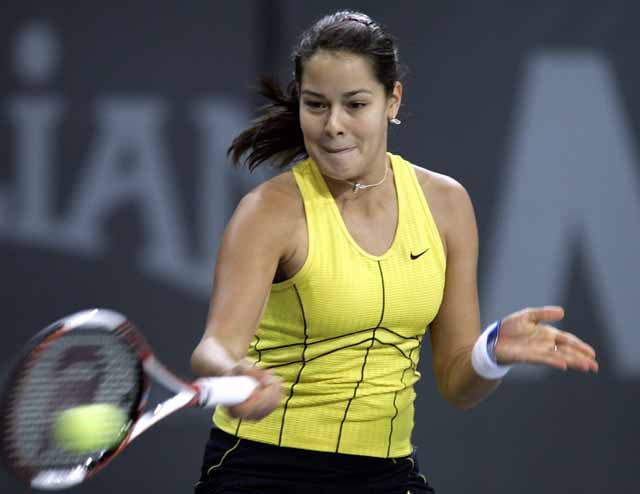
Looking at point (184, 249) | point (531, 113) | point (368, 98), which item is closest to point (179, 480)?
point (184, 249)

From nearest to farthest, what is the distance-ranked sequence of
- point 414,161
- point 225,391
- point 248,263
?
point 225,391 < point 248,263 < point 414,161

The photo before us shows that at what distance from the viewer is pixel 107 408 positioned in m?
2.17

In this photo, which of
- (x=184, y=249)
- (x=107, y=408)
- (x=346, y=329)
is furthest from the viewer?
(x=184, y=249)

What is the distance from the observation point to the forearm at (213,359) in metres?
2.27

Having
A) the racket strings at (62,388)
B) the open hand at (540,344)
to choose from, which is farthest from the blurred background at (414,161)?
the racket strings at (62,388)

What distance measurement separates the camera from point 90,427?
2.14m

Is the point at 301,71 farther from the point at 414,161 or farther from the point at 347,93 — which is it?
the point at 414,161

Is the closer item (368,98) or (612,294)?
(368,98)

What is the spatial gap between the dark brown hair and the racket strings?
2.23 ft

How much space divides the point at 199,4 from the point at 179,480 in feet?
5.10

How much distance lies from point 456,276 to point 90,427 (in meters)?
0.89

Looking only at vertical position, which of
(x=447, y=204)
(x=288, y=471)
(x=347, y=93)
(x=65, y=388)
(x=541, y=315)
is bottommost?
(x=288, y=471)

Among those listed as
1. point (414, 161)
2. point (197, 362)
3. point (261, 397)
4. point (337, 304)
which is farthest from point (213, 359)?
point (414, 161)

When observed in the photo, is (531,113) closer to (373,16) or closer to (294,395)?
(373,16)
